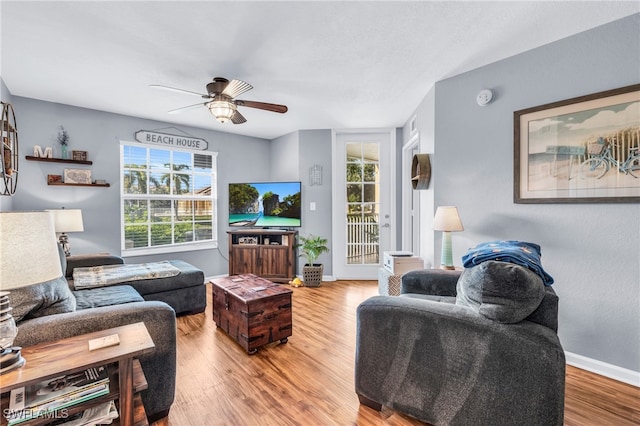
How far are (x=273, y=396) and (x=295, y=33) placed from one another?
2386 millimetres

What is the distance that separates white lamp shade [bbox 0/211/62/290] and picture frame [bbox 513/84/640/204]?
2.87m

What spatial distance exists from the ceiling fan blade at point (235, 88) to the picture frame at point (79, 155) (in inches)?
92.5

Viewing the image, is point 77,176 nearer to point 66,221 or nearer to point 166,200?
point 66,221

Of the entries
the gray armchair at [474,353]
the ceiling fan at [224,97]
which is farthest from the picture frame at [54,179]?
the gray armchair at [474,353]

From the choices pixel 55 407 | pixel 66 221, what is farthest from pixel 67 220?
pixel 55 407

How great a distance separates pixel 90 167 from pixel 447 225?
4.09m

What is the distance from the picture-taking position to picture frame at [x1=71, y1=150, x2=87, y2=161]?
3.42 meters

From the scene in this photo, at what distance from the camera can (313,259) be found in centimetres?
433

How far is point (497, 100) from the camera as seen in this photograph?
2465 millimetres

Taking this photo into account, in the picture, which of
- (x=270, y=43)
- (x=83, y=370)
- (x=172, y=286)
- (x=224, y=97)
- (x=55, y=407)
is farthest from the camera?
(x=172, y=286)

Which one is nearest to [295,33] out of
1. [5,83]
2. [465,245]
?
[465,245]

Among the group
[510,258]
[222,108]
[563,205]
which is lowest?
[510,258]

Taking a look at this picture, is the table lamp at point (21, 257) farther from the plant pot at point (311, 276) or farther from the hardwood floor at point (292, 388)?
the plant pot at point (311, 276)

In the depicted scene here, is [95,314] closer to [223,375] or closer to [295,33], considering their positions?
[223,375]
